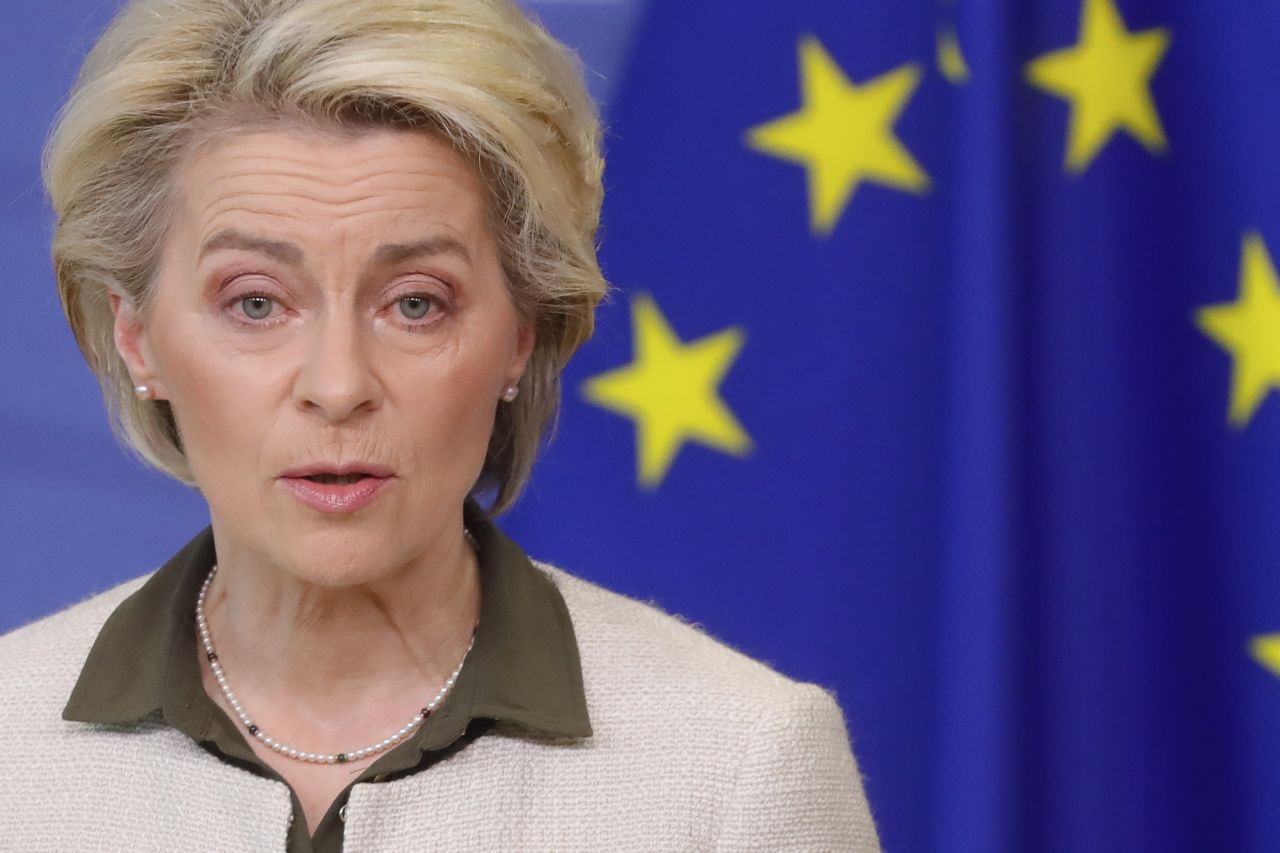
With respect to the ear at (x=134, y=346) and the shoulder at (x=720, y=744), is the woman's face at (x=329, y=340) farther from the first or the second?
the shoulder at (x=720, y=744)

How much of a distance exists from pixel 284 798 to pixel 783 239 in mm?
1058

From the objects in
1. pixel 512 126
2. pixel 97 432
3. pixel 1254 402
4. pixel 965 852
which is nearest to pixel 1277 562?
pixel 1254 402

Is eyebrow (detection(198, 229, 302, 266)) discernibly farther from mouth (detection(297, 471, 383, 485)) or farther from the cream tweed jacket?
the cream tweed jacket

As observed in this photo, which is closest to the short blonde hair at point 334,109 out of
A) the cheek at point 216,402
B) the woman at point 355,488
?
the woman at point 355,488

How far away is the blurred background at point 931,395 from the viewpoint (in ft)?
7.12

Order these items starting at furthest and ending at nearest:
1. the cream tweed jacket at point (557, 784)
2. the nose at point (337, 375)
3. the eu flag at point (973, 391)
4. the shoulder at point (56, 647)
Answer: the eu flag at point (973, 391)
the shoulder at point (56, 647)
the cream tweed jacket at point (557, 784)
the nose at point (337, 375)

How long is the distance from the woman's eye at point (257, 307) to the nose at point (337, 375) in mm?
49

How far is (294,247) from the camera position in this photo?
60.6 inches

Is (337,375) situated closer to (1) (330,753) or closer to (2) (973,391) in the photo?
(1) (330,753)

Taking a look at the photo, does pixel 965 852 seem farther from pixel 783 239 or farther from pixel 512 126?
pixel 512 126

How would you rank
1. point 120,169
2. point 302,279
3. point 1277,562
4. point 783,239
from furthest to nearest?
1. point 783,239
2. point 1277,562
3. point 120,169
4. point 302,279

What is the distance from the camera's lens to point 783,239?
2338 millimetres

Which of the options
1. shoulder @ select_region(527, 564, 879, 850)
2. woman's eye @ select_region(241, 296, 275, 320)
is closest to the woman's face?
woman's eye @ select_region(241, 296, 275, 320)

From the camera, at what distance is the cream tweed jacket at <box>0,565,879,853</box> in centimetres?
161
